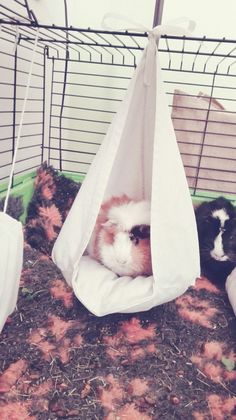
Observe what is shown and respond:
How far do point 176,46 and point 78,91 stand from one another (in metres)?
0.62

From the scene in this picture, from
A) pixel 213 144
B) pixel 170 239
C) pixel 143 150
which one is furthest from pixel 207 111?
pixel 170 239

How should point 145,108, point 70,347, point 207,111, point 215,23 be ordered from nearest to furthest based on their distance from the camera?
point 70,347
point 145,108
point 207,111
point 215,23

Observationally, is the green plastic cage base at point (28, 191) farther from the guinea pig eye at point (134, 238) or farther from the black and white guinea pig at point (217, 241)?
the guinea pig eye at point (134, 238)

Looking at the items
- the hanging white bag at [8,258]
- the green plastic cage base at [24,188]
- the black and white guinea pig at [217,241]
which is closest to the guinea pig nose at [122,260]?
Answer: the hanging white bag at [8,258]

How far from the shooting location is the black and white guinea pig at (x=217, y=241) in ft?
4.01

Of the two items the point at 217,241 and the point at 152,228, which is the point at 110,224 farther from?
the point at 217,241

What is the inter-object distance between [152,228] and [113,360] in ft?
1.08

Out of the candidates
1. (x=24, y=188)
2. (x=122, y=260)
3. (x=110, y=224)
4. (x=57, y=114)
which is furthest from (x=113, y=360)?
(x=57, y=114)

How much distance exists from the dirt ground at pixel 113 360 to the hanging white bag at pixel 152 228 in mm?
103

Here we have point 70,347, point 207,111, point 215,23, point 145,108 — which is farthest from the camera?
point 215,23

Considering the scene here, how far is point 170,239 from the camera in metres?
0.91

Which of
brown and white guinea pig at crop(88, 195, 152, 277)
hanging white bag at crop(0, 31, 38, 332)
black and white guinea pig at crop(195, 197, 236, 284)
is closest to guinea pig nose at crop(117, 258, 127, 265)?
brown and white guinea pig at crop(88, 195, 152, 277)

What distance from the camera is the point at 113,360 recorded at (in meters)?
0.86

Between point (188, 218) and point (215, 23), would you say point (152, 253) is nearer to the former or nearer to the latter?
point (188, 218)
